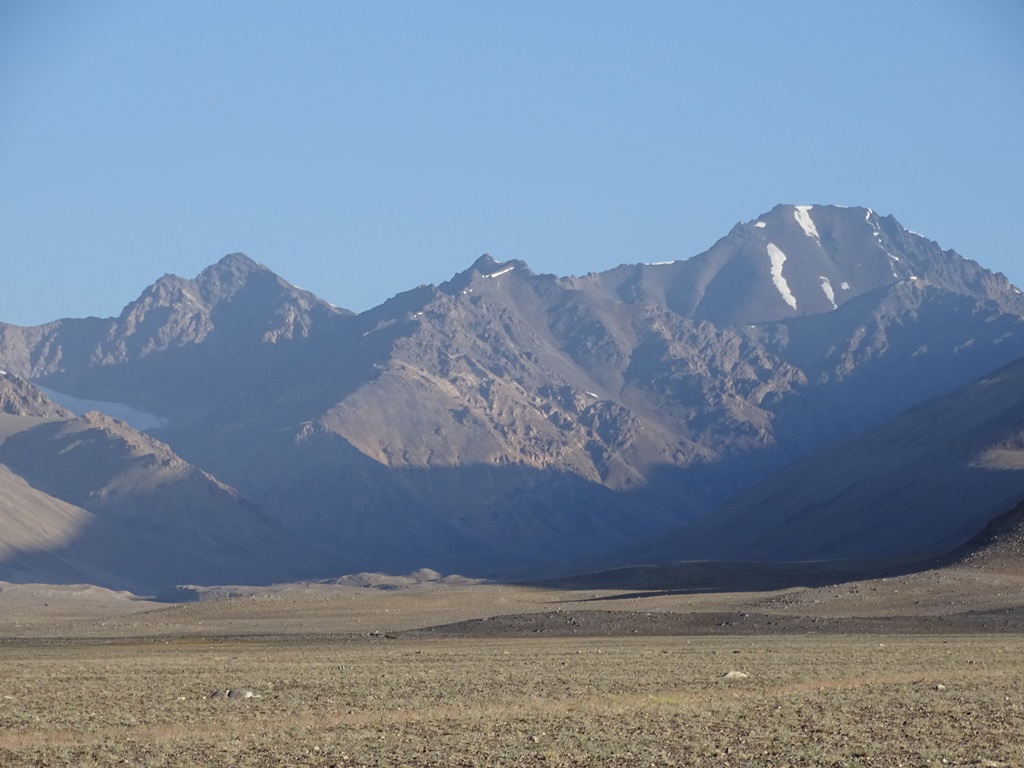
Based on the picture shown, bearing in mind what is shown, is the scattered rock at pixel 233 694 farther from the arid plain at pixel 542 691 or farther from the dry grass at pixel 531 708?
the dry grass at pixel 531 708

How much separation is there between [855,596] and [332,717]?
167ft

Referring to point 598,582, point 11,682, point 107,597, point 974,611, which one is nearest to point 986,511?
point 598,582

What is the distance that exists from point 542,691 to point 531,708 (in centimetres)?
343

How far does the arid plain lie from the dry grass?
3.2 inches

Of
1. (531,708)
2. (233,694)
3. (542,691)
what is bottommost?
(531,708)

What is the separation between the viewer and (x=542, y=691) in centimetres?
3669

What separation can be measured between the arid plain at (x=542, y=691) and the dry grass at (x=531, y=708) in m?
0.08

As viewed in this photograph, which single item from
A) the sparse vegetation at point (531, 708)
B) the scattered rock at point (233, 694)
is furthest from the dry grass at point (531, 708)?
the scattered rock at point (233, 694)

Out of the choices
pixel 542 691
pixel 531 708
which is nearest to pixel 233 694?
pixel 542 691

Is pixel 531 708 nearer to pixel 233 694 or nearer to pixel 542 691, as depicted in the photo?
pixel 542 691

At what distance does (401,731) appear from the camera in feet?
98.2

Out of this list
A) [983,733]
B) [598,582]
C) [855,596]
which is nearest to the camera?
[983,733]

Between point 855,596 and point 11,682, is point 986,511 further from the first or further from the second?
point 11,682

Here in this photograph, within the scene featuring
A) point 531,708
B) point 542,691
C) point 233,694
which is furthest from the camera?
point 542,691
